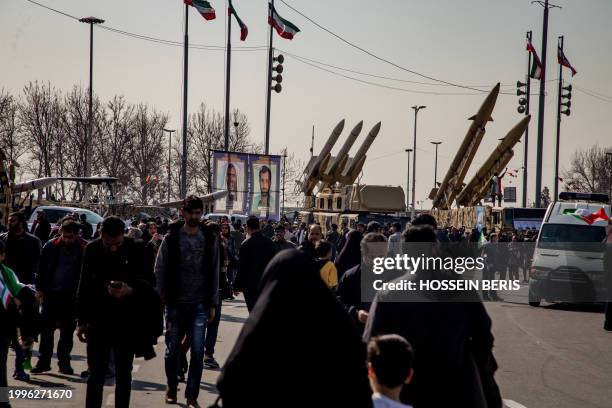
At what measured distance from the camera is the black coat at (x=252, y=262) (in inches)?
398

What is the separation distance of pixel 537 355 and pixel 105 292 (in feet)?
23.2

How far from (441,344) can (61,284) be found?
246 inches

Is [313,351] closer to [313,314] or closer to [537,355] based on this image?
[313,314]

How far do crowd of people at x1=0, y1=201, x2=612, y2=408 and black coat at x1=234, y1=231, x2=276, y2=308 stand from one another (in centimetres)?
2

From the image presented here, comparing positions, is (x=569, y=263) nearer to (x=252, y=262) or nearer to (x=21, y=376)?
(x=252, y=262)

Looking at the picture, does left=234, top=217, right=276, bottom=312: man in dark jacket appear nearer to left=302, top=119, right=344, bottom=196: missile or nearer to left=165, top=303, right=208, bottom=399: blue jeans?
left=165, top=303, right=208, bottom=399: blue jeans

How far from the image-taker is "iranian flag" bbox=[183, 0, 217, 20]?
112ft

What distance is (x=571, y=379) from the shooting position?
10.3 m

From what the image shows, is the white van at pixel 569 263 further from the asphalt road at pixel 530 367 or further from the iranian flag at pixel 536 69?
the iranian flag at pixel 536 69

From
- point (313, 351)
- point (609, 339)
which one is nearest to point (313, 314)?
point (313, 351)

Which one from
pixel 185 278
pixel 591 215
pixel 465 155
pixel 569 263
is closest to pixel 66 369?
pixel 185 278

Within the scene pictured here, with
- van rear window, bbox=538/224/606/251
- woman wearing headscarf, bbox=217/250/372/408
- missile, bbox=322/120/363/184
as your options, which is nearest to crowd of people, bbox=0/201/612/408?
woman wearing headscarf, bbox=217/250/372/408

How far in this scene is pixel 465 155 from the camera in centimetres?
4541

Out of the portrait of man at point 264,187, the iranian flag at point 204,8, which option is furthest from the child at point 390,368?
the iranian flag at point 204,8
